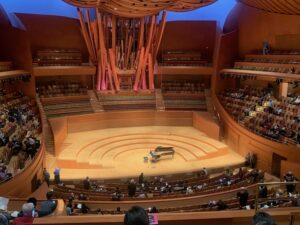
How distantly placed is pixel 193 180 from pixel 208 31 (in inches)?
436

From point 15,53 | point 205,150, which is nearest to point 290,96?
point 205,150

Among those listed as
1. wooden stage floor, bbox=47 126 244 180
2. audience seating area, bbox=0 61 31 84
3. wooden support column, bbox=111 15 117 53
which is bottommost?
wooden stage floor, bbox=47 126 244 180

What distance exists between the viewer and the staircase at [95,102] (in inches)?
676

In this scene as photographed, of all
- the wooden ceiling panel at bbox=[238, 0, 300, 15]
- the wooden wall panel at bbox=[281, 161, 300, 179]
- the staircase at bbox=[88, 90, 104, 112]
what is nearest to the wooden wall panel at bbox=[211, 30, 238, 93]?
the wooden ceiling panel at bbox=[238, 0, 300, 15]

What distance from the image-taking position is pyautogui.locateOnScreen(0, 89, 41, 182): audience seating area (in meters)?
9.44

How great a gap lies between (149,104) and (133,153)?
176 inches

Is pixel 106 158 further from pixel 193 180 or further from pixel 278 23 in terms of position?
pixel 278 23

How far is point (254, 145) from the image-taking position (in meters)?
12.9

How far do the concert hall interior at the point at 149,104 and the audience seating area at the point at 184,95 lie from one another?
56 millimetres

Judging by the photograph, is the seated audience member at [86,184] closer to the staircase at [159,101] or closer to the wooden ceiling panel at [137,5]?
the wooden ceiling panel at [137,5]

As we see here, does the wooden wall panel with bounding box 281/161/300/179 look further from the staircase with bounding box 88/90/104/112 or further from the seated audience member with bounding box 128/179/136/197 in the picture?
the staircase with bounding box 88/90/104/112

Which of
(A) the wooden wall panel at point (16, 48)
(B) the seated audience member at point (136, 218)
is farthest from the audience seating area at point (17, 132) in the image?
(B) the seated audience member at point (136, 218)

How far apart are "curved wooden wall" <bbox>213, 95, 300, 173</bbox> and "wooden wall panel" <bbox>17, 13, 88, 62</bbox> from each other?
887 centimetres

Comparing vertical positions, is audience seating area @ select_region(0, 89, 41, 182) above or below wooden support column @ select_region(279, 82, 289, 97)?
below
